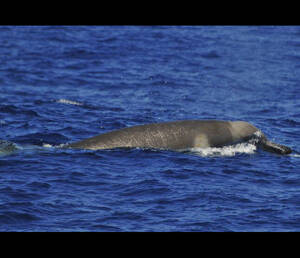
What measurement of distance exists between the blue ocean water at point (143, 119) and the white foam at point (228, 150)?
7 cm

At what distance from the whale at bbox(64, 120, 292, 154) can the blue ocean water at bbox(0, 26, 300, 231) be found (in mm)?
297

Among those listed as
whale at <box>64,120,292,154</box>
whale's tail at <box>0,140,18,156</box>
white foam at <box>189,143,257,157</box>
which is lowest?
white foam at <box>189,143,257,157</box>

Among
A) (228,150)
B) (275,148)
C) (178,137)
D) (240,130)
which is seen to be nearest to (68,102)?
(178,137)

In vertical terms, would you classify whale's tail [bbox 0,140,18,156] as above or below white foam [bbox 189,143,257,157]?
above

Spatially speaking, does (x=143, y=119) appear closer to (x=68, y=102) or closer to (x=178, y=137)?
(x=68, y=102)

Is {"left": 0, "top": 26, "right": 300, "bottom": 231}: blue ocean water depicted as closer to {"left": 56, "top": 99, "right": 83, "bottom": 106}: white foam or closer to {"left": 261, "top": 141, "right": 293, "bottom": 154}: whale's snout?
{"left": 56, "top": 99, "right": 83, "bottom": 106}: white foam

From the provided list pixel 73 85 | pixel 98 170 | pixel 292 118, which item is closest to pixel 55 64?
pixel 73 85

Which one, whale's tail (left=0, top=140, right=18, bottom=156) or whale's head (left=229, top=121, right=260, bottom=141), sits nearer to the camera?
whale's tail (left=0, top=140, right=18, bottom=156)

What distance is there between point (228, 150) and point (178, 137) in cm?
146

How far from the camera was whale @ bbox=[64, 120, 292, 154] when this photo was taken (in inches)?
648

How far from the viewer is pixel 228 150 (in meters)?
17.2

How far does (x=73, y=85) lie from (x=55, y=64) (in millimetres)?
4467

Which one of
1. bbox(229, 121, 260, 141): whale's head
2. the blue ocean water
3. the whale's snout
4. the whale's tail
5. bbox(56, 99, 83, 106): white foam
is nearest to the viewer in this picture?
the blue ocean water

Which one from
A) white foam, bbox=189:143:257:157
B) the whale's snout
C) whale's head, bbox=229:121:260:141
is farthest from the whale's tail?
the whale's snout
